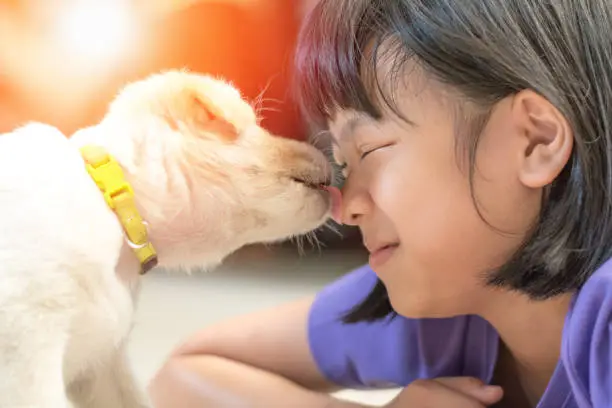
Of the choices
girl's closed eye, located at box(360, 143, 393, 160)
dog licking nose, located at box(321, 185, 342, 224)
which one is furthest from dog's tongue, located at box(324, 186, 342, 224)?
girl's closed eye, located at box(360, 143, 393, 160)

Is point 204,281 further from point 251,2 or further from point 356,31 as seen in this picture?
point 356,31

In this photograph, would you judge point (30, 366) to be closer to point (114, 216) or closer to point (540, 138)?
point (114, 216)

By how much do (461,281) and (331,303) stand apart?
250 mm

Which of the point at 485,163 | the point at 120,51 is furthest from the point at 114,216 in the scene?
the point at 120,51

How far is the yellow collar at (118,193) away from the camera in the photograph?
2.19 feet

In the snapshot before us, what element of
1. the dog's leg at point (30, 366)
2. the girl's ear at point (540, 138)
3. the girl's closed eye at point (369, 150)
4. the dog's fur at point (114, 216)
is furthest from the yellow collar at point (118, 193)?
the girl's ear at point (540, 138)

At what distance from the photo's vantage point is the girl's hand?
714mm

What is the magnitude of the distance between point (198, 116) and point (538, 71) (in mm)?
334

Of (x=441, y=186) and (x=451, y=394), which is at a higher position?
(x=441, y=186)

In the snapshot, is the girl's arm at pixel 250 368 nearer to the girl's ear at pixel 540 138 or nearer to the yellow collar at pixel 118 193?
the yellow collar at pixel 118 193

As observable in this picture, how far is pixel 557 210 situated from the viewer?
611 mm

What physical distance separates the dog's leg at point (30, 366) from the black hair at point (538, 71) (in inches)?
13.5

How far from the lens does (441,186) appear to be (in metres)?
0.62

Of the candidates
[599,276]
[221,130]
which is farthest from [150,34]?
[599,276]
